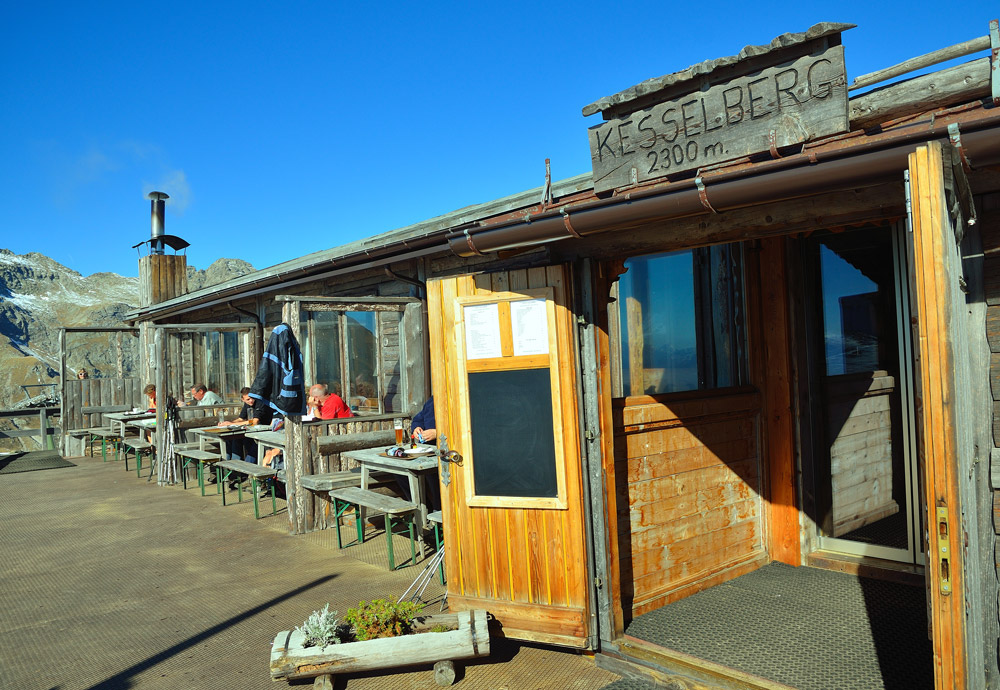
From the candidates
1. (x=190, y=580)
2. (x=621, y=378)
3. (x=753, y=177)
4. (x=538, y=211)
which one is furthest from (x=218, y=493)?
(x=753, y=177)

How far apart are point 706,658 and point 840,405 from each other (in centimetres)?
254

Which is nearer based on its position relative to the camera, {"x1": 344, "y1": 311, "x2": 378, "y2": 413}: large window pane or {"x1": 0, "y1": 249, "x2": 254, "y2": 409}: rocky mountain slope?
{"x1": 344, "y1": 311, "x2": 378, "y2": 413}: large window pane

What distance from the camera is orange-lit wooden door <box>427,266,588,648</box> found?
3.91 metres

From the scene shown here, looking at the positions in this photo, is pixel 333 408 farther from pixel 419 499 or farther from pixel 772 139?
pixel 772 139

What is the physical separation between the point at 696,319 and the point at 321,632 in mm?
3269

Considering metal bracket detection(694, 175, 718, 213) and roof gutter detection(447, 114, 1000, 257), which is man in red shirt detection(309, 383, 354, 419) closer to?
roof gutter detection(447, 114, 1000, 257)

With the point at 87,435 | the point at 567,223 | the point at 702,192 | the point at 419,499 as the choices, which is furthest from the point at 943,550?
the point at 87,435

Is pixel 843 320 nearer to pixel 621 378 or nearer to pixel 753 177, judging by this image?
pixel 621 378

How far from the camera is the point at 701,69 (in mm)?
3488

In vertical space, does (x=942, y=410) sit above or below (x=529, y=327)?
below

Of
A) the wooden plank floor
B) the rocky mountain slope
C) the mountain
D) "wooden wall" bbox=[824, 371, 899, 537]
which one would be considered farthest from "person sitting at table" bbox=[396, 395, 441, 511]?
the rocky mountain slope

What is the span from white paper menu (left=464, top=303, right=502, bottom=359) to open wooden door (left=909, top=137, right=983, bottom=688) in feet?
7.42

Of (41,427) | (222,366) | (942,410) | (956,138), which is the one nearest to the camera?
(942,410)

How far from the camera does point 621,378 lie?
566cm
